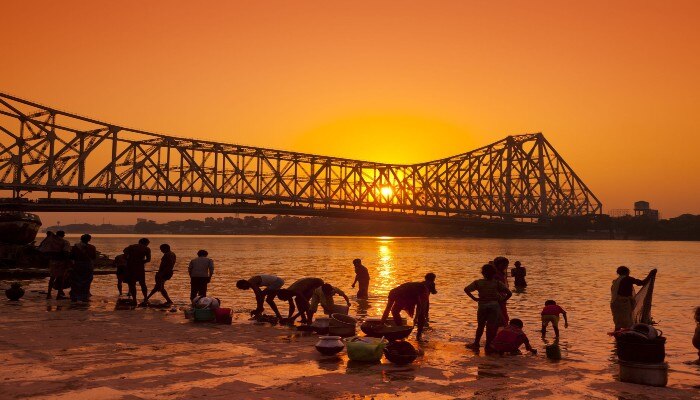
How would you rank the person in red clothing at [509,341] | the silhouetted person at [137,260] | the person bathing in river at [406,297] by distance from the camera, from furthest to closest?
the silhouetted person at [137,260] < the person bathing in river at [406,297] < the person in red clothing at [509,341]

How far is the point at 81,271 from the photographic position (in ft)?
70.8

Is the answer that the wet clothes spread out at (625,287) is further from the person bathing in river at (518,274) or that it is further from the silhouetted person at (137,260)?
the person bathing in river at (518,274)

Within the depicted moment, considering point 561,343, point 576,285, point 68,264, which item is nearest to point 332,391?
point 561,343

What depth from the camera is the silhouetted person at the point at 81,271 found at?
2103 centimetres

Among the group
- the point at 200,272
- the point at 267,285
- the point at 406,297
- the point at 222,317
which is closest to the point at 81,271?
the point at 200,272

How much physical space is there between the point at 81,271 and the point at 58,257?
108cm

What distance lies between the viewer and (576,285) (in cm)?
4012

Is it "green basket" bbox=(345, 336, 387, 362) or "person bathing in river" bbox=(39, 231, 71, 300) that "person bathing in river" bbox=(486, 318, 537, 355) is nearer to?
"green basket" bbox=(345, 336, 387, 362)

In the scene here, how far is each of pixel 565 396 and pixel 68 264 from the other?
703 inches

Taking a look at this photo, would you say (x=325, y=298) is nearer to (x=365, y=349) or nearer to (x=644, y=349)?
(x=365, y=349)

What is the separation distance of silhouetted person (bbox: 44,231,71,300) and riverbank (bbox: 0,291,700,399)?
6.56 m

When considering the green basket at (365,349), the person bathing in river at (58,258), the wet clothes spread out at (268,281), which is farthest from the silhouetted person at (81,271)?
the green basket at (365,349)

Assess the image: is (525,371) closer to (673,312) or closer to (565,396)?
(565,396)

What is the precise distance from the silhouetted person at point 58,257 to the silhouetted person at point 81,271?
2.17 feet
